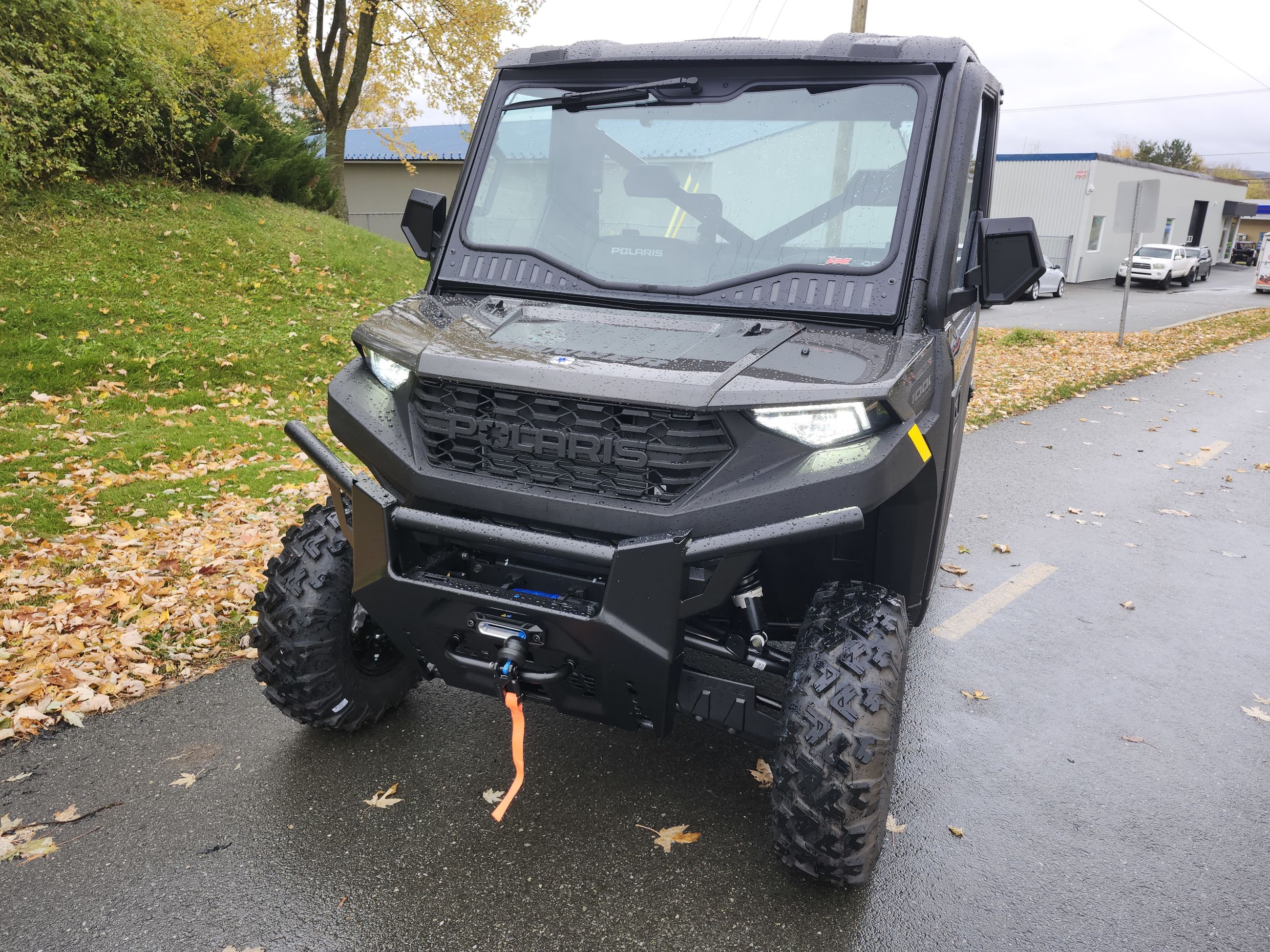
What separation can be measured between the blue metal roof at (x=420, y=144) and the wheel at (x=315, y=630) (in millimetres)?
27914

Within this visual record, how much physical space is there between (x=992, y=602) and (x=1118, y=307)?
1024 inches

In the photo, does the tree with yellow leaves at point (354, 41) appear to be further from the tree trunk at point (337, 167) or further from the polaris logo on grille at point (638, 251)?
the polaris logo on grille at point (638, 251)

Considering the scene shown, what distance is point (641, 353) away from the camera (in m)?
2.71

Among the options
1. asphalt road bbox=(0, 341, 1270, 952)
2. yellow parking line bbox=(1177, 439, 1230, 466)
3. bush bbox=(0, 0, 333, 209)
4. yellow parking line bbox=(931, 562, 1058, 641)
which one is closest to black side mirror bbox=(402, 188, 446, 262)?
asphalt road bbox=(0, 341, 1270, 952)

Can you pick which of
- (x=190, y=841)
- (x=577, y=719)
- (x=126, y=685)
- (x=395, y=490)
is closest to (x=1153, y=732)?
(x=577, y=719)

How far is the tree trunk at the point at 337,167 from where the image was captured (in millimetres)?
17938

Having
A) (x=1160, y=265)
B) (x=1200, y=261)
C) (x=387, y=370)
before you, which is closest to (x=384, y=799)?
(x=387, y=370)

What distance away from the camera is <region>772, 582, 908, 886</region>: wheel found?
259 centimetres

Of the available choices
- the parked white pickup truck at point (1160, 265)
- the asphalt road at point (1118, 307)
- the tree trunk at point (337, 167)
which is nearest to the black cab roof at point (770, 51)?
the asphalt road at point (1118, 307)

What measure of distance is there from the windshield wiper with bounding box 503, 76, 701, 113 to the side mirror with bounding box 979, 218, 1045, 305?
1.12 metres

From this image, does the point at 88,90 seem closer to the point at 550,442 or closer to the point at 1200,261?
the point at 550,442

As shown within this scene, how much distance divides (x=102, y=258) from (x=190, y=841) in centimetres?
1012

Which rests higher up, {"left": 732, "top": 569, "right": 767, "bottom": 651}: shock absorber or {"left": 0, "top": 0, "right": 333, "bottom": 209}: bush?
{"left": 0, "top": 0, "right": 333, "bottom": 209}: bush

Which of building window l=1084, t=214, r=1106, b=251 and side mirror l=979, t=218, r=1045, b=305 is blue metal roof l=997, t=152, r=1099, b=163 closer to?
building window l=1084, t=214, r=1106, b=251
